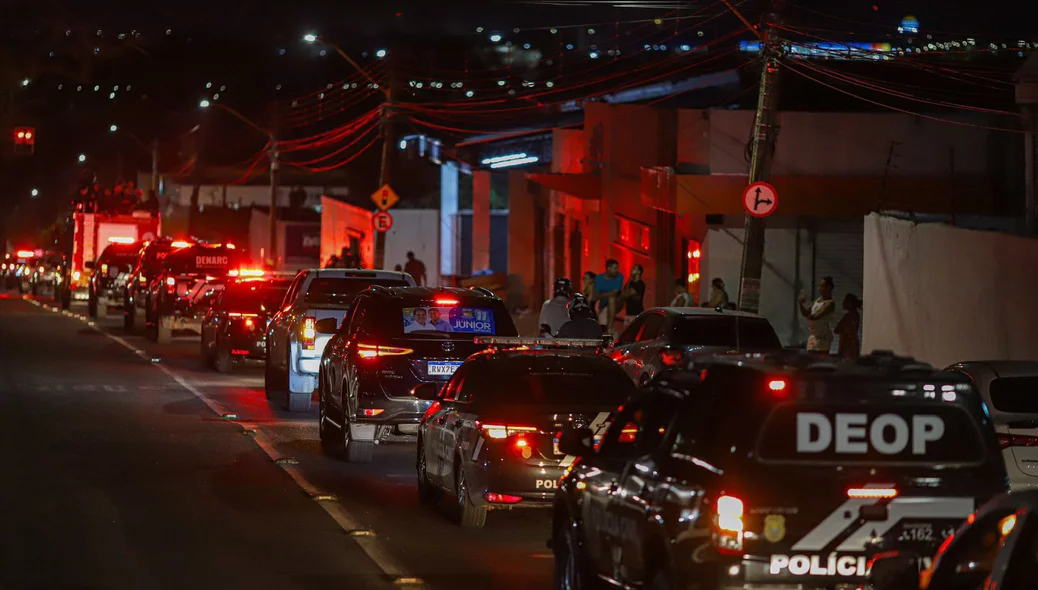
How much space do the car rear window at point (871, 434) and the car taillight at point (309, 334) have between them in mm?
14111

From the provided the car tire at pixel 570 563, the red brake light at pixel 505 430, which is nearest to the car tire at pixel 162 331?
the red brake light at pixel 505 430

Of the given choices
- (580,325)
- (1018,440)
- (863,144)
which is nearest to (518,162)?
(863,144)

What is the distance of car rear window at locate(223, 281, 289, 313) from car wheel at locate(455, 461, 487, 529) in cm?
1464

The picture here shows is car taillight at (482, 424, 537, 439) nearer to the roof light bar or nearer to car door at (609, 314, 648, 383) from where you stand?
car door at (609, 314, 648, 383)

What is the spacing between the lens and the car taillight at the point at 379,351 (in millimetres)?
15812

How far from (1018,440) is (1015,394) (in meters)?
0.66

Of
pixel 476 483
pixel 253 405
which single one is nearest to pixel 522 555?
pixel 476 483

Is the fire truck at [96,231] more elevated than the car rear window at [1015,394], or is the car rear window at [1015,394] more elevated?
the fire truck at [96,231]

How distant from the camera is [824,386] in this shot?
273 inches

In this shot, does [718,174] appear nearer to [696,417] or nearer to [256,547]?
[256,547]

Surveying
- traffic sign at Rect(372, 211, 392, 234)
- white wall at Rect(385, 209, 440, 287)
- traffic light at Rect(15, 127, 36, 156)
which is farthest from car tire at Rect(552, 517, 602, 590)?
white wall at Rect(385, 209, 440, 287)

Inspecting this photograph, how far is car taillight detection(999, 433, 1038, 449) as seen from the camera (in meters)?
11.7

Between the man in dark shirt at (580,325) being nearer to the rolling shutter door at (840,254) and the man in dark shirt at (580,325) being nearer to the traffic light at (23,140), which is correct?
the rolling shutter door at (840,254)

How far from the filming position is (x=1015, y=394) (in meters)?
12.3
